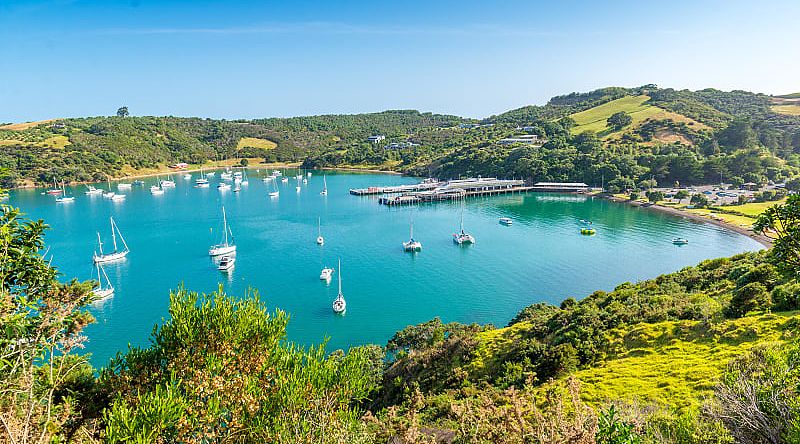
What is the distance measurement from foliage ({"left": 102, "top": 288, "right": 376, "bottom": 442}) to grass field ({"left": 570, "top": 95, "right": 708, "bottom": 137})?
455 ft

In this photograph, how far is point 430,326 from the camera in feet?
112

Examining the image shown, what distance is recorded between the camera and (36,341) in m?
10.7

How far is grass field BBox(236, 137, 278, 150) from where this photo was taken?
190012 millimetres

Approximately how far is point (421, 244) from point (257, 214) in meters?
38.1

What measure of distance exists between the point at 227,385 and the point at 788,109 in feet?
636

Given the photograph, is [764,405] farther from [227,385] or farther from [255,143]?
[255,143]

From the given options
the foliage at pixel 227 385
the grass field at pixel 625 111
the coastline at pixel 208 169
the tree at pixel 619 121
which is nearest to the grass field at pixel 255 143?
the coastline at pixel 208 169

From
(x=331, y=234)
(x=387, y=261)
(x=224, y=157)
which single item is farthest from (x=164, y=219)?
(x=224, y=157)

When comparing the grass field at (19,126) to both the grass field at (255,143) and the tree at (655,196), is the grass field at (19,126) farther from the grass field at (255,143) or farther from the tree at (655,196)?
the tree at (655,196)

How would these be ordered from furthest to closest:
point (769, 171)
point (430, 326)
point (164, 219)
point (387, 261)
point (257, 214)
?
point (769, 171)
point (257, 214)
point (164, 219)
point (387, 261)
point (430, 326)

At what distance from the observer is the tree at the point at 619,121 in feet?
456

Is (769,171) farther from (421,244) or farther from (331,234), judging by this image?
(331,234)

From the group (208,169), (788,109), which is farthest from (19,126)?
(788,109)

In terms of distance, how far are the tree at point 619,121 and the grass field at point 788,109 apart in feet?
165
